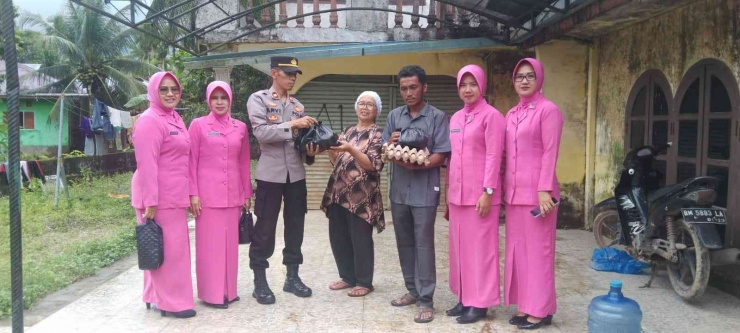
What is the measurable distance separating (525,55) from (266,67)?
141 inches

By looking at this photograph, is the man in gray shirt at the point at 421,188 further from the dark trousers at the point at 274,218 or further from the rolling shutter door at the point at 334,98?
the rolling shutter door at the point at 334,98

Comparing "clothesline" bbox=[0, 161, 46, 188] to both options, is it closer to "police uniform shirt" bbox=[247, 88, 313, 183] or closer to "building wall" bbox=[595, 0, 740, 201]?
"police uniform shirt" bbox=[247, 88, 313, 183]

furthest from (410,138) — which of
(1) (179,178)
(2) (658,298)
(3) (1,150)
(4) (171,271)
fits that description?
(3) (1,150)

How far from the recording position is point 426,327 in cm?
379

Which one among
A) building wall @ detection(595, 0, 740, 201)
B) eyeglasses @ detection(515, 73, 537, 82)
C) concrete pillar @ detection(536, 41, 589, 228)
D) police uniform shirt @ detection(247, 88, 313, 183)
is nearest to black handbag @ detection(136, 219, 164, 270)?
police uniform shirt @ detection(247, 88, 313, 183)

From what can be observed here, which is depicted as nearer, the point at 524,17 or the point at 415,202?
the point at 415,202

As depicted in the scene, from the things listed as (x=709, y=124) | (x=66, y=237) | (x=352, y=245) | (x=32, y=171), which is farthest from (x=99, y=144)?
(x=709, y=124)

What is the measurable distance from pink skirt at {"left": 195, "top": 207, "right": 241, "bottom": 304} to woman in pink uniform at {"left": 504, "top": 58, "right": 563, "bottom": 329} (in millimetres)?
1997

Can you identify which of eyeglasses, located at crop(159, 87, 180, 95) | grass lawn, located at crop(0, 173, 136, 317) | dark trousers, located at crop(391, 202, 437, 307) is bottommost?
grass lawn, located at crop(0, 173, 136, 317)

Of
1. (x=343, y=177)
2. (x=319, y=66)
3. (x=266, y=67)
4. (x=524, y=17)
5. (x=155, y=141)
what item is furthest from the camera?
(x=319, y=66)

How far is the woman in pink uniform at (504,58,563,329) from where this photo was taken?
11.7 ft

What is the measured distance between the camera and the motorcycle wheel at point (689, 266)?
414 centimetres

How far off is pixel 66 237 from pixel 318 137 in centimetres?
574

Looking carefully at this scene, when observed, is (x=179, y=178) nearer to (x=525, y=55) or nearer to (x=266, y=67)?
(x=266, y=67)
